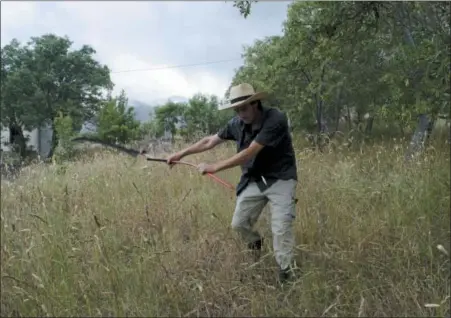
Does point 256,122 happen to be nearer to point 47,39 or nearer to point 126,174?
point 126,174

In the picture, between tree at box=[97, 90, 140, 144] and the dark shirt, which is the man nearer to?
the dark shirt

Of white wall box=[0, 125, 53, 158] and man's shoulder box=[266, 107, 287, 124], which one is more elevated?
white wall box=[0, 125, 53, 158]

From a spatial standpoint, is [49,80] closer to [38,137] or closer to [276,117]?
[38,137]

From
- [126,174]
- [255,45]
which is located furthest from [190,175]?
[255,45]

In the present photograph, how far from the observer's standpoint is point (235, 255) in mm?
3521

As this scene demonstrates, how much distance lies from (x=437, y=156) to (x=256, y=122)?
1509mm

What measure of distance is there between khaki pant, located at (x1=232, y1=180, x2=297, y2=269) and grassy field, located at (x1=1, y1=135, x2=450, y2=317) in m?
0.12

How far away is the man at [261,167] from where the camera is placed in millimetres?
3270

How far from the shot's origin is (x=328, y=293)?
2.91m

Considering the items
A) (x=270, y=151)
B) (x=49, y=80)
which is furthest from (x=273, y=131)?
(x=49, y=80)

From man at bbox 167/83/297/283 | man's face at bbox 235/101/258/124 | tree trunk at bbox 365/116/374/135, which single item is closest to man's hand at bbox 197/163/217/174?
man at bbox 167/83/297/283

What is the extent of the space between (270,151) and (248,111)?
0.35 metres

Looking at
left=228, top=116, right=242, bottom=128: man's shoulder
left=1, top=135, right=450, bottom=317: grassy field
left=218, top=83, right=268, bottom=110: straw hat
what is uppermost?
left=218, top=83, right=268, bottom=110: straw hat

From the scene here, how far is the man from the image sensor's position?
10.7 ft
